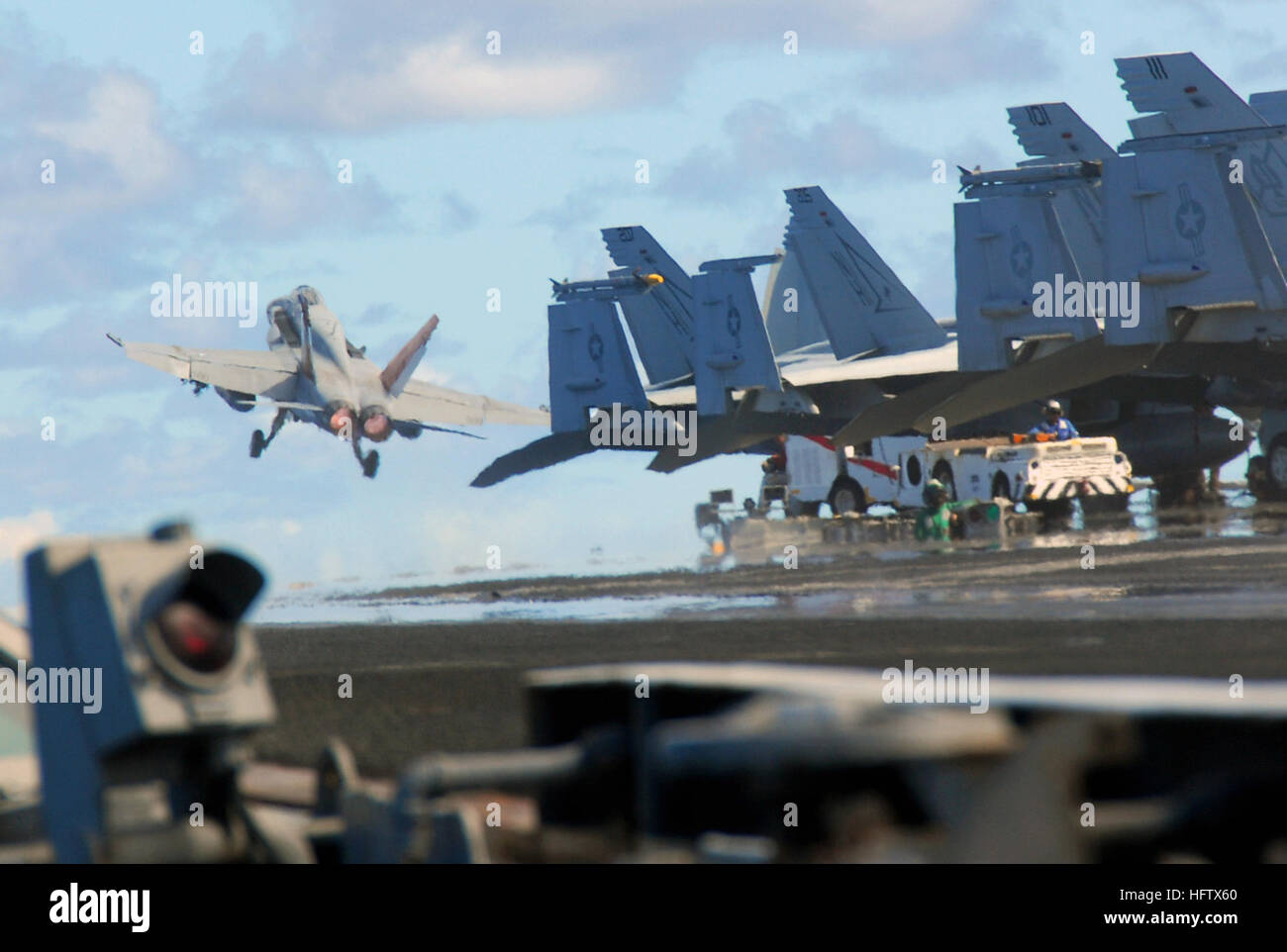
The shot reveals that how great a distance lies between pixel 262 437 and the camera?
2217 inches

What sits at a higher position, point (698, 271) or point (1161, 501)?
point (698, 271)

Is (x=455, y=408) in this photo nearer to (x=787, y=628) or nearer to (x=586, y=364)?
(x=586, y=364)

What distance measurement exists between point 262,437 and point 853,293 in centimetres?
1947

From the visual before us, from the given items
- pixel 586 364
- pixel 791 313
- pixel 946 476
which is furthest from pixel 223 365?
pixel 946 476

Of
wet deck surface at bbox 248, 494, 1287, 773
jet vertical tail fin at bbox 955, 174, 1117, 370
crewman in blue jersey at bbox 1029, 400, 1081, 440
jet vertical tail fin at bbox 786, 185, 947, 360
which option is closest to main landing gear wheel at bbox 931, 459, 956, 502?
crewman in blue jersey at bbox 1029, 400, 1081, 440

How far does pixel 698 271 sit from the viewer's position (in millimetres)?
50594

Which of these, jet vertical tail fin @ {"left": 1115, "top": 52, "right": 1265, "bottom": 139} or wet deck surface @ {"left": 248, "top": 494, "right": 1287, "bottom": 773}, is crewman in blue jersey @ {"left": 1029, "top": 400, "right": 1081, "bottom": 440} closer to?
wet deck surface @ {"left": 248, "top": 494, "right": 1287, "bottom": 773}

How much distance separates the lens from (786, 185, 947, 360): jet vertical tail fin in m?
54.9

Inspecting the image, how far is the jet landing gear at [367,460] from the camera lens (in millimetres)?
57309

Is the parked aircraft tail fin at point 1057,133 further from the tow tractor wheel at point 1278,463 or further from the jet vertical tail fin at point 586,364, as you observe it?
the jet vertical tail fin at point 586,364

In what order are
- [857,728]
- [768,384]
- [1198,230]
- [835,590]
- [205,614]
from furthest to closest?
1. [768,384]
2. [1198,230]
3. [835,590]
4. [205,614]
5. [857,728]
